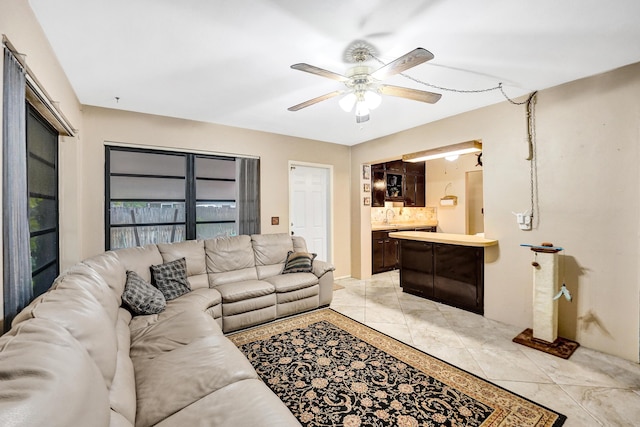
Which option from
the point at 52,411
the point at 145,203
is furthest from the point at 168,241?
the point at 52,411

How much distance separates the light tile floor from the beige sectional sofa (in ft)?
5.51

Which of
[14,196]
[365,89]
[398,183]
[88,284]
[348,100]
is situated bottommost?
[88,284]

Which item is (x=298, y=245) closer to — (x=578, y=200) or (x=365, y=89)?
(x=365, y=89)

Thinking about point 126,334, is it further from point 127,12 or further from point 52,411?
point 127,12

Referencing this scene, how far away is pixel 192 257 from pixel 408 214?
525 cm

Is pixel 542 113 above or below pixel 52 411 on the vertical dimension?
above

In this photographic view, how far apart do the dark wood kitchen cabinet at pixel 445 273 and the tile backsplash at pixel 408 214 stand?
84.6 inches

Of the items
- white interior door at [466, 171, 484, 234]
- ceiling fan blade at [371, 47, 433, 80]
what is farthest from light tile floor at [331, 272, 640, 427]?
white interior door at [466, 171, 484, 234]

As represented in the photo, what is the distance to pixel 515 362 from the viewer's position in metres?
2.45

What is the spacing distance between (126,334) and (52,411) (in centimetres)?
152

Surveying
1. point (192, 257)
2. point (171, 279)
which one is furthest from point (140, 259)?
point (192, 257)

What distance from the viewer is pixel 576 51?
2195 mm

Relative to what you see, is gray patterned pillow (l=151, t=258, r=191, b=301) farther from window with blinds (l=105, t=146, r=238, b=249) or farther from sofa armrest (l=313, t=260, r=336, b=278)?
sofa armrest (l=313, t=260, r=336, b=278)

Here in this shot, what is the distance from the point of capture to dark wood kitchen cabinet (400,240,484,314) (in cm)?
357
